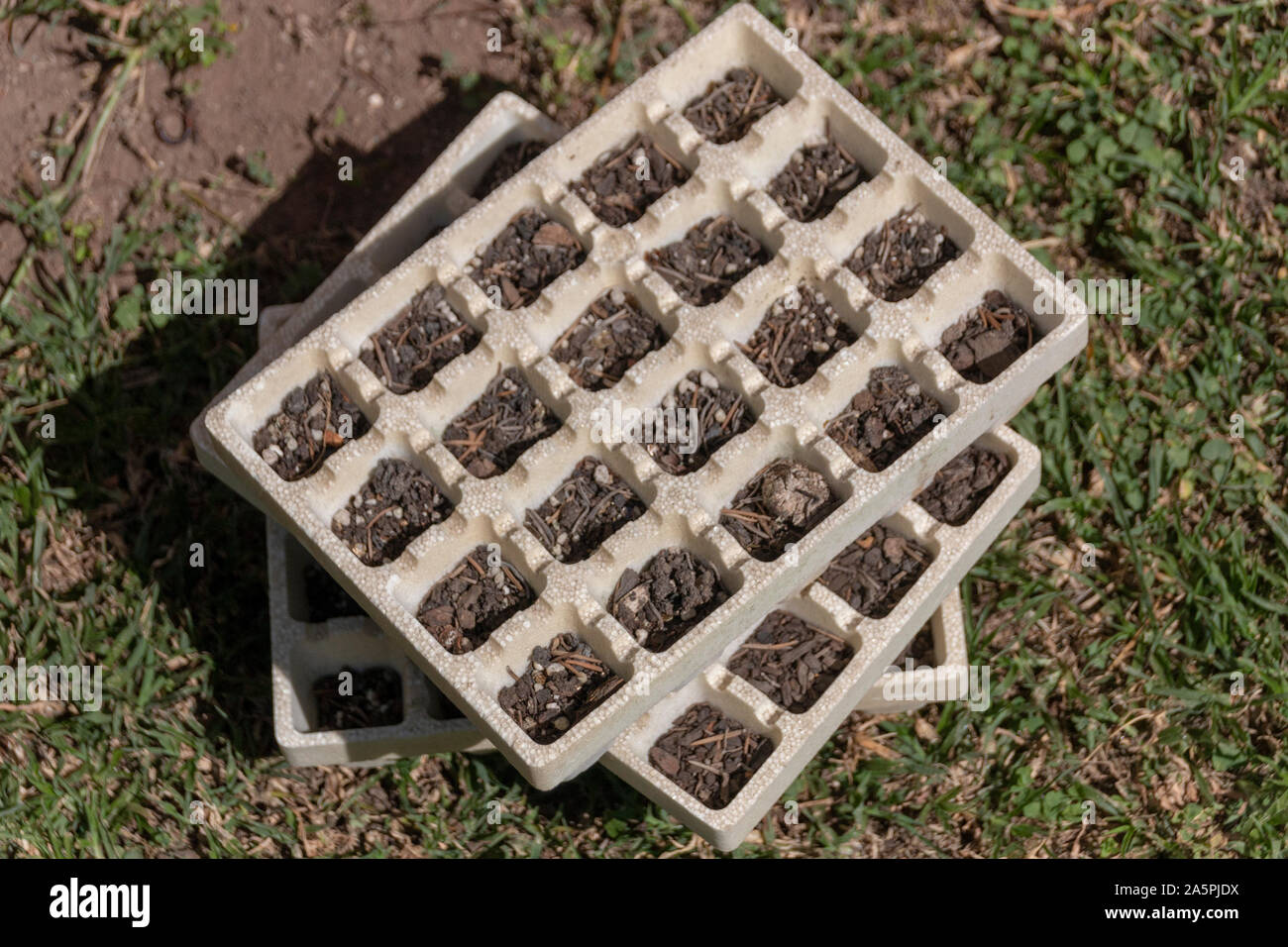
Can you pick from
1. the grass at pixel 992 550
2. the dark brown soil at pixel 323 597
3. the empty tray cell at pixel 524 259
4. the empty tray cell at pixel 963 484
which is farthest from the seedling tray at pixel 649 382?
the grass at pixel 992 550

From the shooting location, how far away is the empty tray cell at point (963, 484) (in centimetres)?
437

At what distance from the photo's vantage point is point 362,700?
4809 mm

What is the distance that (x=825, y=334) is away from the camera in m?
4.11

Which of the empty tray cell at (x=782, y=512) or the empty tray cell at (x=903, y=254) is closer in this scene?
the empty tray cell at (x=782, y=512)

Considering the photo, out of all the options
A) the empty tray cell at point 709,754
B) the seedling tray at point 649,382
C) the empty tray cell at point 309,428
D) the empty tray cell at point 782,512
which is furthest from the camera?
the empty tray cell at point 709,754

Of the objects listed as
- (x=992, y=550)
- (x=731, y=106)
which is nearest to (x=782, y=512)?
(x=731, y=106)

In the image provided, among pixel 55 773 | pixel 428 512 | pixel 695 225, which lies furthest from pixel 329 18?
pixel 55 773

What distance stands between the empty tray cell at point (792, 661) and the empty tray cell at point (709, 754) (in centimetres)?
14

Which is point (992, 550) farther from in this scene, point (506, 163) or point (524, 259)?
point (506, 163)

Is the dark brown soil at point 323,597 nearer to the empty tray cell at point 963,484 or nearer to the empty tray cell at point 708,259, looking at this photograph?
the empty tray cell at point 708,259

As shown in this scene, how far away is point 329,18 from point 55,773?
3.08 m

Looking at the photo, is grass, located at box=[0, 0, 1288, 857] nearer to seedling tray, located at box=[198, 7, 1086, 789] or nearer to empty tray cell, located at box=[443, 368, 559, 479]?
seedling tray, located at box=[198, 7, 1086, 789]

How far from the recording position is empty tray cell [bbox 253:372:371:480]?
405 cm

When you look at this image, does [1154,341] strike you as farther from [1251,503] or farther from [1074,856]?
[1074,856]
